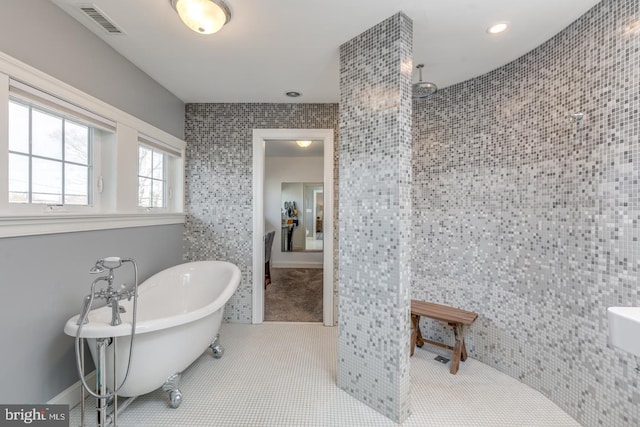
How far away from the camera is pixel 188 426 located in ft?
5.29

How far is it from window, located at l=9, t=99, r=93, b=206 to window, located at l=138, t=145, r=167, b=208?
0.53 metres

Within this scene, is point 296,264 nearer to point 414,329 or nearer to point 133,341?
point 414,329

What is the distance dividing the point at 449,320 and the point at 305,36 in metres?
2.19

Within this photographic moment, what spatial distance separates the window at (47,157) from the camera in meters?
1.49

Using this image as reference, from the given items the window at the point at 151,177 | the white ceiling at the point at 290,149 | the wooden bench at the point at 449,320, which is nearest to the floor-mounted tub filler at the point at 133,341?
the window at the point at 151,177

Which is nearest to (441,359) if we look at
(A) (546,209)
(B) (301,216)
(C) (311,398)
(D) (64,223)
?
(C) (311,398)

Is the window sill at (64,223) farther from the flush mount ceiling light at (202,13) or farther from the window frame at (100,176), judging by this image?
the flush mount ceiling light at (202,13)

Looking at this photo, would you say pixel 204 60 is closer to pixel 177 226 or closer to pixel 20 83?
pixel 20 83

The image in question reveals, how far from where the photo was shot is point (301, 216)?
592 cm

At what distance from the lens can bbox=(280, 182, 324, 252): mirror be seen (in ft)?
19.1

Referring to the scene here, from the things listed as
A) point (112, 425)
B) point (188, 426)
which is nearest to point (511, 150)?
point (188, 426)

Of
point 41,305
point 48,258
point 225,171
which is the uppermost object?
point 225,171

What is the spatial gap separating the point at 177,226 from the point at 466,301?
2.74 metres

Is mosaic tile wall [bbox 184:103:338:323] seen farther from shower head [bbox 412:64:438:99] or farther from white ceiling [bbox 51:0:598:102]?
shower head [bbox 412:64:438:99]
